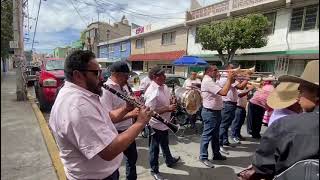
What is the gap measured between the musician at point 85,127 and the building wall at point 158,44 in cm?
2432

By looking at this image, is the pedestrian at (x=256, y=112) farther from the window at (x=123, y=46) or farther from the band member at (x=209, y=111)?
the window at (x=123, y=46)

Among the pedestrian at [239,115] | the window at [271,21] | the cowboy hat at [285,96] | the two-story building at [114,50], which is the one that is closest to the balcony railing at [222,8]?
the window at [271,21]

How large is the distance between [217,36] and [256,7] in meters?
2.73

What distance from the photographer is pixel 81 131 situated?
7.15 ft

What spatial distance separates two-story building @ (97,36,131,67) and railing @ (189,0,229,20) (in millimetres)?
13286

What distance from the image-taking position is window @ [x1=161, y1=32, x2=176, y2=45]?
2861cm

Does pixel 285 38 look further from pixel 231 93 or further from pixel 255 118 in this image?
pixel 231 93

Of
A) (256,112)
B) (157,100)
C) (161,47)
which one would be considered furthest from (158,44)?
(157,100)

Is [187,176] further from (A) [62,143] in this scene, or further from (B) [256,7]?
(B) [256,7]

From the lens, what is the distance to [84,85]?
2449 mm

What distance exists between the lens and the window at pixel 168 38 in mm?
28609

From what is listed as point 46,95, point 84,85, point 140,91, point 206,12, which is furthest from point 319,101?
point 206,12

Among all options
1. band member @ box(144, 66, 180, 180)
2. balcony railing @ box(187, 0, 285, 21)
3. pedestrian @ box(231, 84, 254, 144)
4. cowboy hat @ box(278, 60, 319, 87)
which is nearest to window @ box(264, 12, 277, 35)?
balcony railing @ box(187, 0, 285, 21)

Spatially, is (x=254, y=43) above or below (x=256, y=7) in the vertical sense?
below
